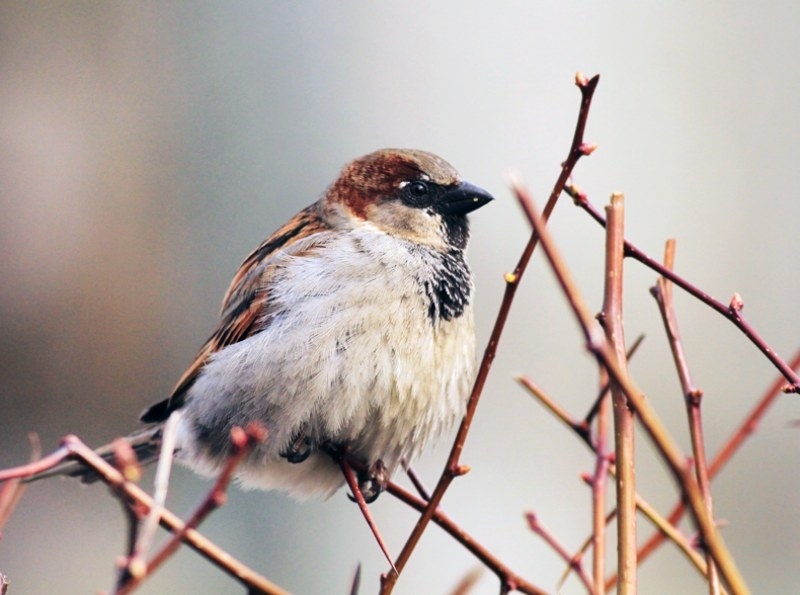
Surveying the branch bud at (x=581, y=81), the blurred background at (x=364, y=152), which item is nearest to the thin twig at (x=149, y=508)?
the branch bud at (x=581, y=81)

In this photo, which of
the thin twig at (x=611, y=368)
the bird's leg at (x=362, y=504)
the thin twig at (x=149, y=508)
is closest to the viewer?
the thin twig at (x=611, y=368)

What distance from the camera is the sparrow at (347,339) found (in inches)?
69.3

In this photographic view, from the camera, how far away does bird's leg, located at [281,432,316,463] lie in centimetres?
179

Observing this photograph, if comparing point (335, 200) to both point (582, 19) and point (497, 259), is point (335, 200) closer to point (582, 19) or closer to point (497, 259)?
point (497, 259)

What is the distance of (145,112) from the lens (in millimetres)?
4672

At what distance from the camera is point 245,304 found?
2.03m

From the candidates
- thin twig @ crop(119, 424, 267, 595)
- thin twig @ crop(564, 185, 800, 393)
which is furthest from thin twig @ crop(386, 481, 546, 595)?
thin twig @ crop(119, 424, 267, 595)

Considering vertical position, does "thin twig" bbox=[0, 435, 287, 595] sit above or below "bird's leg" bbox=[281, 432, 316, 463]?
above

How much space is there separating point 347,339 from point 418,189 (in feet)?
1.49

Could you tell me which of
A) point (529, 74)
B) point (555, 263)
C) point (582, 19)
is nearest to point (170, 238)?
point (529, 74)

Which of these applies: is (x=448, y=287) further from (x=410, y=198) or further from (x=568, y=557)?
(x=568, y=557)

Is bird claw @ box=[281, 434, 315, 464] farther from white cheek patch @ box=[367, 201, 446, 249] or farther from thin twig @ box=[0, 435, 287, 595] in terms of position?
thin twig @ box=[0, 435, 287, 595]

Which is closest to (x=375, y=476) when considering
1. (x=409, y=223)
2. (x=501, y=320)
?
(x=409, y=223)

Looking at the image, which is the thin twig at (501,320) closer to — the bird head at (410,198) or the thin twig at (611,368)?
the thin twig at (611,368)
